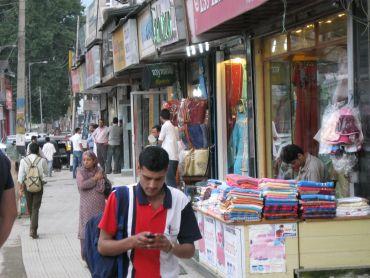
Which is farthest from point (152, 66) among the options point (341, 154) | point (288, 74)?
point (341, 154)

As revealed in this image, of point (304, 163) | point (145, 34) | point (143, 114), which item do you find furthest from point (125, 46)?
point (304, 163)

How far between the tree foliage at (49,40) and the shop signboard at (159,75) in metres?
40.3

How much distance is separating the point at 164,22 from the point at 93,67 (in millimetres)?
11406

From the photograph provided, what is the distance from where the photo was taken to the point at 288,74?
32.5 feet

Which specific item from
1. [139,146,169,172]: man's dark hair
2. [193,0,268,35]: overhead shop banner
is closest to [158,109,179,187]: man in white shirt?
[193,0,268,35]: overhead shop banner

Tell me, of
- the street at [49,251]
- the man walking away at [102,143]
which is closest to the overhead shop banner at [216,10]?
the street at [49,251]

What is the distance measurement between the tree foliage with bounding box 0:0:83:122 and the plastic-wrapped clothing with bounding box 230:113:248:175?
43.9 m

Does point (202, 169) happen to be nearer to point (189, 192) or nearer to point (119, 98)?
point (189, 192)

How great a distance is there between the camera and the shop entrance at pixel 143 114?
1755 centimetres

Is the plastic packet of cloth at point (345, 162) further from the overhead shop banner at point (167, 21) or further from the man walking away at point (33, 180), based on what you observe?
the man walking away at point (33, 180)

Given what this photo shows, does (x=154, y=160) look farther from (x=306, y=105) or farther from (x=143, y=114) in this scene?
(x=143, y=114)

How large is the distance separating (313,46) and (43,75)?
169 ft

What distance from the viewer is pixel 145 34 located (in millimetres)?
14461

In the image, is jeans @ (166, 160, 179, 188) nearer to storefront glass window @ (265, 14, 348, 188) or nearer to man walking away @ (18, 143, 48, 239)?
man walking away @ (18, 143, 48, 239)
